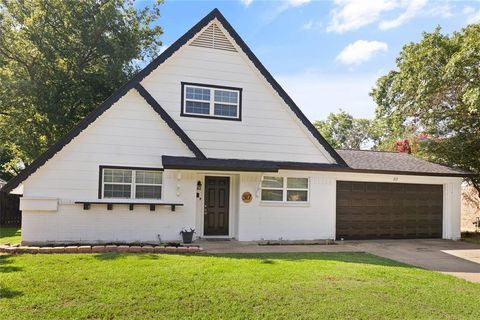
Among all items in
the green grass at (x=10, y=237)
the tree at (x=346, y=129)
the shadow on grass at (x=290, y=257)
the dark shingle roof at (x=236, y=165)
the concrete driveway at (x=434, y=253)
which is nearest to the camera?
the shadow on grass at (x=290, y=257)

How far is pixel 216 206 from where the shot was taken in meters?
13.1

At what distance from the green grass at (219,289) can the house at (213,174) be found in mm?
2743

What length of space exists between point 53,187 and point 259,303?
797cm

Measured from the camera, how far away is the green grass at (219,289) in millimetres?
5609

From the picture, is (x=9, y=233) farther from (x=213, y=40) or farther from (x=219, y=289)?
(x=219, y=289)

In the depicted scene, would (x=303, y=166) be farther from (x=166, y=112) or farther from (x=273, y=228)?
(x=166, y=112)

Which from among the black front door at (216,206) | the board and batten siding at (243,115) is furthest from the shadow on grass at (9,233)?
the board and batten siding at (243,115)

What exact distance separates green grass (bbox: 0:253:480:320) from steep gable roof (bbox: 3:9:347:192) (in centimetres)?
301

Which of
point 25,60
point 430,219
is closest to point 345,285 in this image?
point 430,219

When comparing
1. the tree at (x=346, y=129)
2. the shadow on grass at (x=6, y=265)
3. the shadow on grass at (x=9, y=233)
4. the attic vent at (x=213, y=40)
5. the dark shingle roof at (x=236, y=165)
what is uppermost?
the tree at (x=346, y=129)

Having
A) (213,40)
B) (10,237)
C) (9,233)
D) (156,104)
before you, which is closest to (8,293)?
(156,104)

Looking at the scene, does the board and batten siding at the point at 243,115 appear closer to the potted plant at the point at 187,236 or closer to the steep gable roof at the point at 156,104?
the steep gable roof at the point at 156,104

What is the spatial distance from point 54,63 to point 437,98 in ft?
60.7

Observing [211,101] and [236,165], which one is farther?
[211,101]
